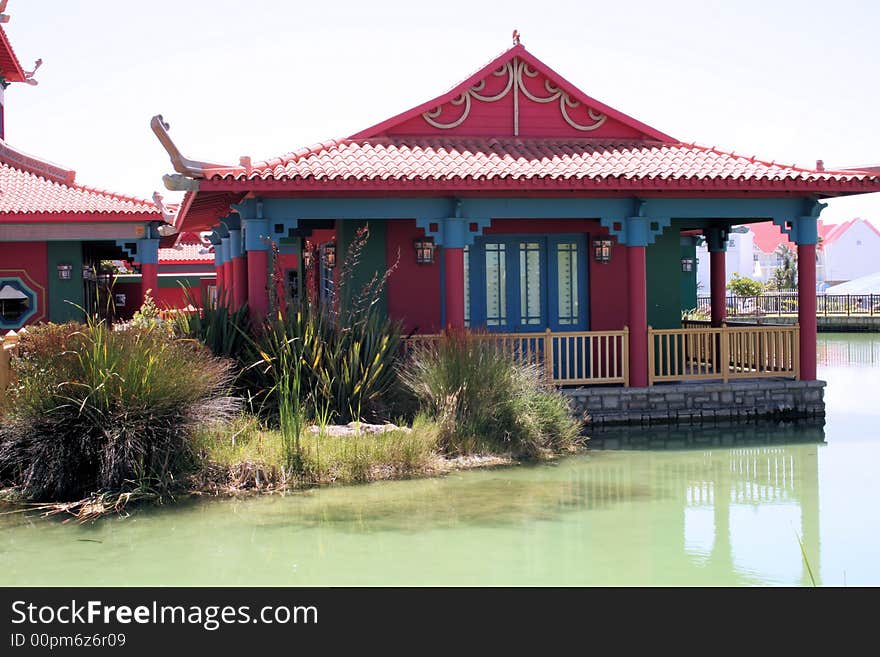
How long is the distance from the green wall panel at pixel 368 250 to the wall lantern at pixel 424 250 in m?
0.48

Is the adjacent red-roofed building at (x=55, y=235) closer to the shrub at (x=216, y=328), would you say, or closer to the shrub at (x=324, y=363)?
the shrub at (x=216, y=328)

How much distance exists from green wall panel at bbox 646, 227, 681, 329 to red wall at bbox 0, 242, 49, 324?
1120cm

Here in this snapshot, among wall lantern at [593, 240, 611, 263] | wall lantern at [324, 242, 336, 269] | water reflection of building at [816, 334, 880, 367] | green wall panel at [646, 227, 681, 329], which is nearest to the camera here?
wall lantern at [593, 240, 611, 263]

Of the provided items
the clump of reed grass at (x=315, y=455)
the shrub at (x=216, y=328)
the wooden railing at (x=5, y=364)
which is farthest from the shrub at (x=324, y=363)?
the wooden railing at (x=5, y=364)

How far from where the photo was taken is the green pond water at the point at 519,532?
7258 mm

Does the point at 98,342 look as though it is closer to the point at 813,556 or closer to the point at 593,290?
the point at 813,556

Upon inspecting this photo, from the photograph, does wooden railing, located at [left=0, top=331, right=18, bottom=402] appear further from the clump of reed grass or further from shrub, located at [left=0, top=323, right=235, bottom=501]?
the clump of reed grass

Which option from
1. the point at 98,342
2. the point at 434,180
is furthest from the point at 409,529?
the point at 434,180

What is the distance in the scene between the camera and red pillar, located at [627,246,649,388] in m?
14.1

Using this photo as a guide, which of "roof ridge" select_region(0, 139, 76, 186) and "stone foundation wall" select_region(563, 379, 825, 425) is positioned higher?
"roof ridge" select_region(0, 139, 76, 186)

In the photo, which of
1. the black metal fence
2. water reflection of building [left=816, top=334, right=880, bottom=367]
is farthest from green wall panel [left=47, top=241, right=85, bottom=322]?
the black metal fence

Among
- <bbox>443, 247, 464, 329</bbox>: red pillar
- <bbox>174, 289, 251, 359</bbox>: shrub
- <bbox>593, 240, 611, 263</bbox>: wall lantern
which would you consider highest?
<bbox>593, 240, 611, 263</bbox>: wall lantern

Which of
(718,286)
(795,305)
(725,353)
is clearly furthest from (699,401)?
(795,305)
